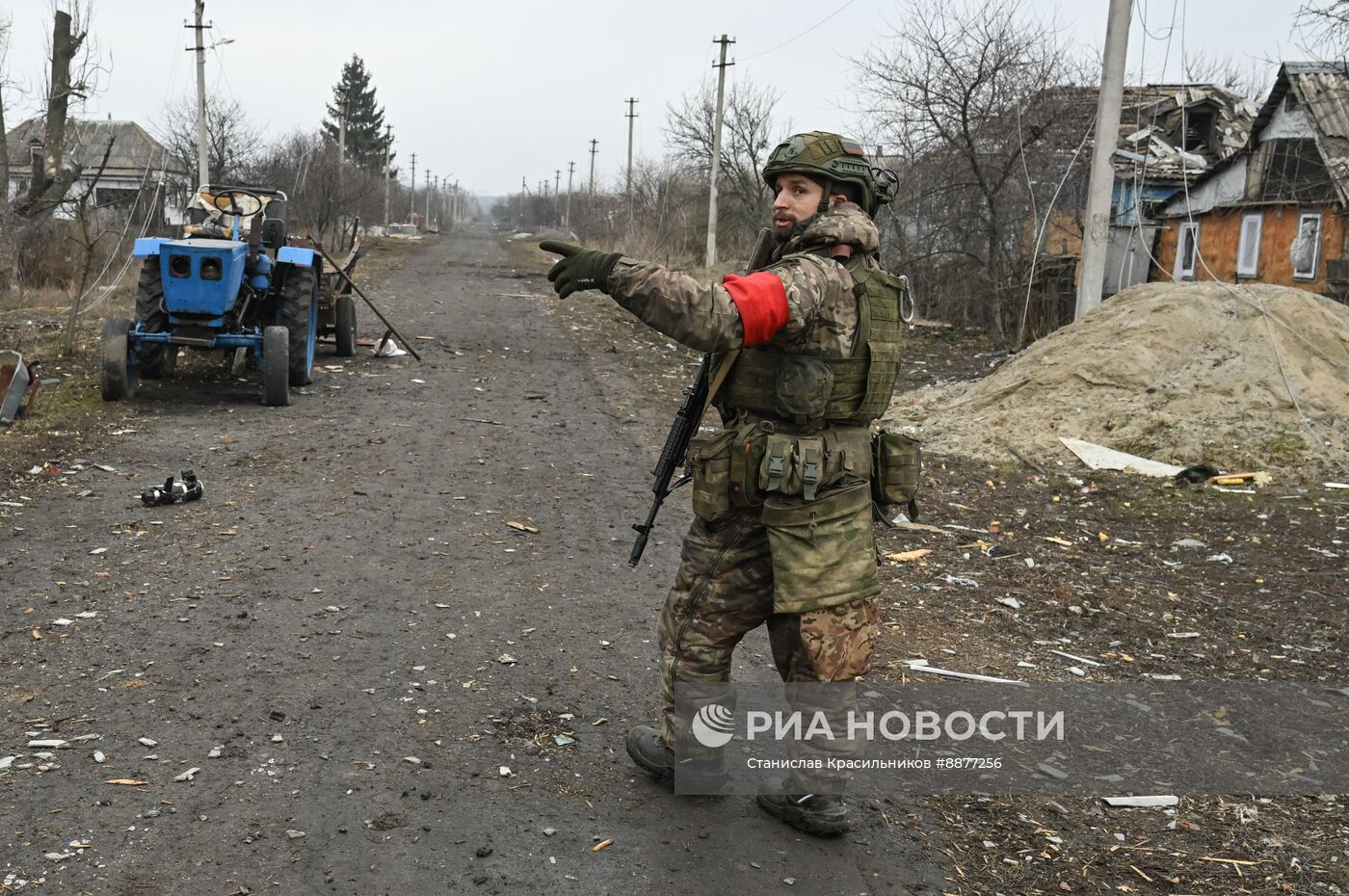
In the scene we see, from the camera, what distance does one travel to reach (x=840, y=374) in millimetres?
3123

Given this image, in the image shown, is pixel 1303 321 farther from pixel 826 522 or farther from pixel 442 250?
pixel 442 250

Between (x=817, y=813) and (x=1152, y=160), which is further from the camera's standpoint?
(x=1152, y=160)

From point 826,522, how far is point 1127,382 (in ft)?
24.4

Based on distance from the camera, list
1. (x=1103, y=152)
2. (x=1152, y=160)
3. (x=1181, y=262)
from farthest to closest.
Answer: (x=1152, y=160)
(x=1181, y=262)
(x=1103, y=152)

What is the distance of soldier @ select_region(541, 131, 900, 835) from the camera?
307 centimetres

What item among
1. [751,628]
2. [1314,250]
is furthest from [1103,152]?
[751,628]

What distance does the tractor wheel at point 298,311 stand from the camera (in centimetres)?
1003

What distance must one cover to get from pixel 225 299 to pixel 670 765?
7404 millimetres

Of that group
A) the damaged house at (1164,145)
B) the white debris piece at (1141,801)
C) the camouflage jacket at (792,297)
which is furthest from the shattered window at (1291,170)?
the camouflage jacket at (792,297)

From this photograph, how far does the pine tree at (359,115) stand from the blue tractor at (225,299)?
61953 millimetres

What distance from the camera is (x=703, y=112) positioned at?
36.2m

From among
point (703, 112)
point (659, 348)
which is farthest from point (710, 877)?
point (703, 112)

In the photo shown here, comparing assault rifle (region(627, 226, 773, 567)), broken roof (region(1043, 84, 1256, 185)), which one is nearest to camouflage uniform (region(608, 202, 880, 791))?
assault rifle (region(627, 226, 773, 567))

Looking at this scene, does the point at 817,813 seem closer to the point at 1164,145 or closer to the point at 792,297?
the point at 792,297
